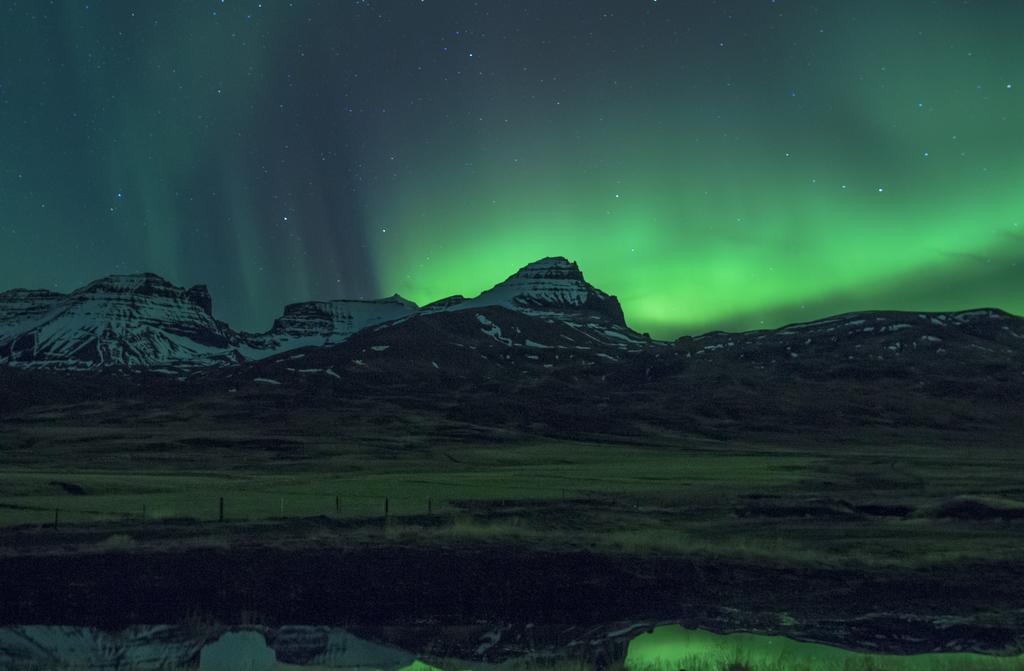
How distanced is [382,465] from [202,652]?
3017 inches

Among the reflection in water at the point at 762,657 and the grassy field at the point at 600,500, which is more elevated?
the grassy field at the point at 600,500

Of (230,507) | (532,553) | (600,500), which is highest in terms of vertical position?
(230,507)

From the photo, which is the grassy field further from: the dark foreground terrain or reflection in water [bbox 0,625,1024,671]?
reflection in water [bbox 0,625,1024,671]

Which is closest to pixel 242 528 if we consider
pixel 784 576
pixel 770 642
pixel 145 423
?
pixel 784 576

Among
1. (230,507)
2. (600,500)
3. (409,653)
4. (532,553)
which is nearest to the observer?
(409,653)

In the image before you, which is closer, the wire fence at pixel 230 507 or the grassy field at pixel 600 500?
the grassy field at pixel 600 500

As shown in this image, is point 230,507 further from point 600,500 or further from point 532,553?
point 600,500

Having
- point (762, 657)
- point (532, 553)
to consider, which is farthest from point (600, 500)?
point (762, 657)

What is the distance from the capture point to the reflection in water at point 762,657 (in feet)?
60.1

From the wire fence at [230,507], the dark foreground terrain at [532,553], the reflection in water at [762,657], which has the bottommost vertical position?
the reflection in water at [762,657]

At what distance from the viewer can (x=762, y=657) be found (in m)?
19.6

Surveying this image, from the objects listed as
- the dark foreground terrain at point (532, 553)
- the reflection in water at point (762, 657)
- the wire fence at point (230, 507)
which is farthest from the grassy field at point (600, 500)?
the reflection in water at point (762, 657)

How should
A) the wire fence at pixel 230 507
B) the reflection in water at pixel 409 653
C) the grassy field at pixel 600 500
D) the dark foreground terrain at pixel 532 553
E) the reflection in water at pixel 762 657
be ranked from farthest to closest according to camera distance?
the wire fence at pixel 230 507 < the grassy field at pixel 600 500 < the dark foreground terrain at pixel 532 553 < the reflection in water at pixel 409 653 < the reflection in water at pixel 762 657

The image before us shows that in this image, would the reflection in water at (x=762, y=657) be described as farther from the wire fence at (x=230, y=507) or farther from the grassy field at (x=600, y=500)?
the wire fence at (x=230, y=507)
